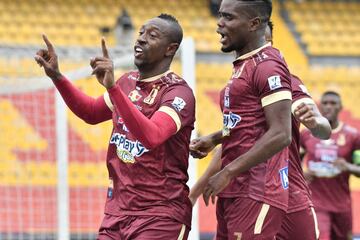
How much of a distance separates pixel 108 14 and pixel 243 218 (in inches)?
502

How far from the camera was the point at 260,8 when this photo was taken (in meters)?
5.21

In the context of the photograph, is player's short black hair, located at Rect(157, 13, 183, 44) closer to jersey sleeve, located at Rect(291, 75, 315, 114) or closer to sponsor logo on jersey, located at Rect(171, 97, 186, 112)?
sponsor logo on jersey, located at Rect(171, 97, 186, 112)

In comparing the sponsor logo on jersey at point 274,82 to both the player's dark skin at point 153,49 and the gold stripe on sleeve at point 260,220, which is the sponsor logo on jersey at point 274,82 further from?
the player's dark skin at point 153,49

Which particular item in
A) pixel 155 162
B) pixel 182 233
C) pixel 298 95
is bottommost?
pixel 182 233

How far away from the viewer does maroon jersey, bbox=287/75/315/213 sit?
5.60 meters

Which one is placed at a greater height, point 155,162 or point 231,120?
point 231,120

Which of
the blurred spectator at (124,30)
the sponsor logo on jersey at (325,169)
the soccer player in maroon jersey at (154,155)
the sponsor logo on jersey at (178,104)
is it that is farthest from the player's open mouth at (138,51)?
the blurred spectator at (124,30)

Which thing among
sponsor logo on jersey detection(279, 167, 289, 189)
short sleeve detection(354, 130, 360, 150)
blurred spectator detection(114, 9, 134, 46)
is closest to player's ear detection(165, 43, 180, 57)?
sponsor logo on jersey detection(279, 167, 289, 189)

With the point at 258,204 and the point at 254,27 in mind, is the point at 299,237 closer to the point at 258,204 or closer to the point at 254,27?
the point at 258,204

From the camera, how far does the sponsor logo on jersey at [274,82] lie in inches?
197

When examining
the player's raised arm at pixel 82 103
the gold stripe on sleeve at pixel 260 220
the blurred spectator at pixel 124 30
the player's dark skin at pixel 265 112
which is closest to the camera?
the player's dark skin at pixel 265 112

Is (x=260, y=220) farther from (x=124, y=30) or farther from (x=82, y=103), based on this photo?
(x=124, y=30)

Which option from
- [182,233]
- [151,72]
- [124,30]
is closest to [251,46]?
[151,72]

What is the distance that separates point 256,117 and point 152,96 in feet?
2.37
